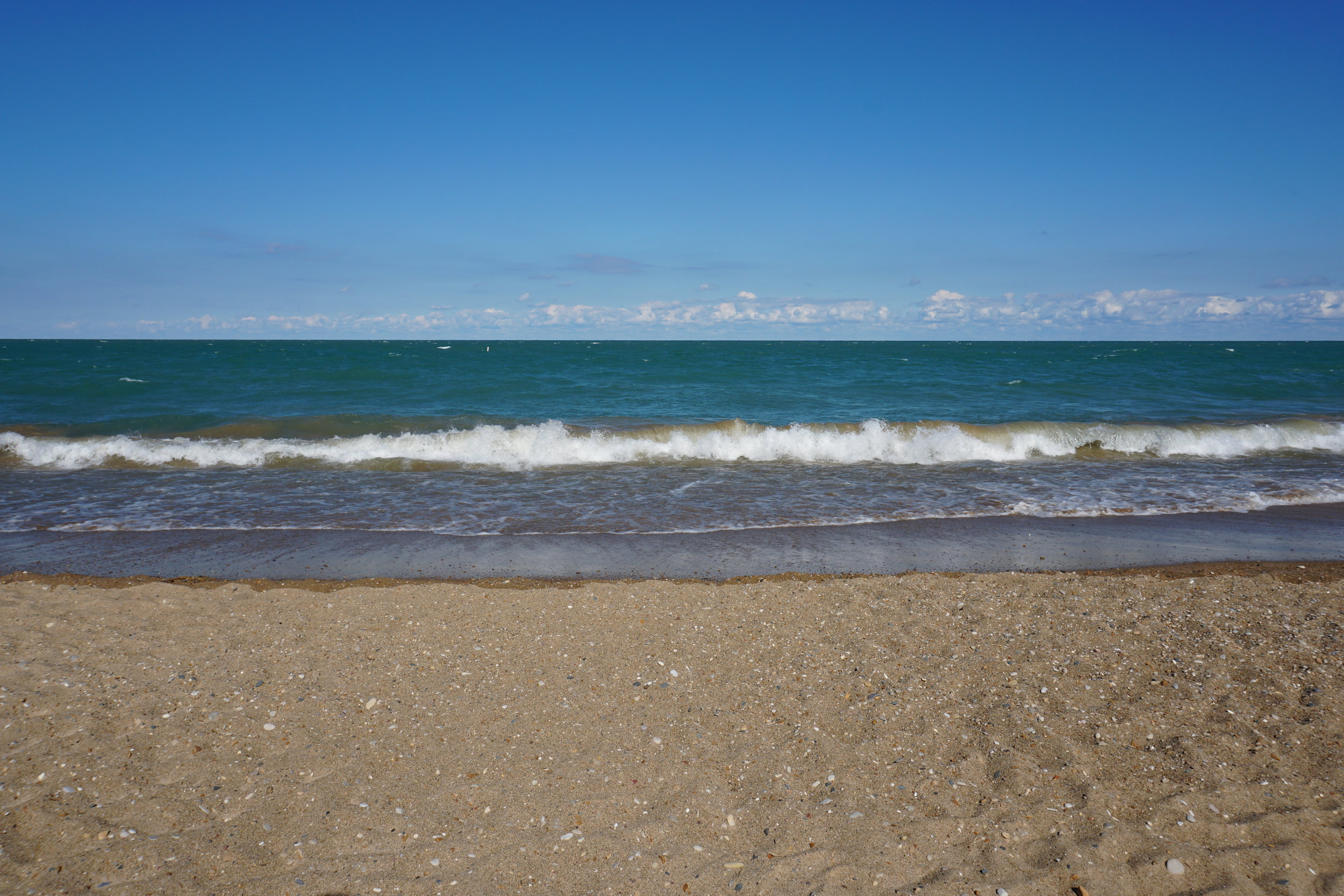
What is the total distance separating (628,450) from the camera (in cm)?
1509

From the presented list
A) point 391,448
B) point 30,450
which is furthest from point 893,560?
point 30,450

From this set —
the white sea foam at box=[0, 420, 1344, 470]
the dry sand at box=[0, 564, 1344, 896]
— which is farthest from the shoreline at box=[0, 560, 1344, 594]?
the white sea foam at box=[0, 420, 1344, 470]

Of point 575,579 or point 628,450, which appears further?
point 628,450

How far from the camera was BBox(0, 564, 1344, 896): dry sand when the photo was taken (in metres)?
3.11

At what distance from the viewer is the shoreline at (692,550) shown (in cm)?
745

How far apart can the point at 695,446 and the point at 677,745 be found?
38.2ft

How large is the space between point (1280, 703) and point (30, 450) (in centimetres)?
2043

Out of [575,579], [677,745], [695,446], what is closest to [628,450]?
[695,446]

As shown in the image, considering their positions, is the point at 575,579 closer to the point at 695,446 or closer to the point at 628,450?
the point at 628,450

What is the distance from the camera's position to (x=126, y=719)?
13.8ft

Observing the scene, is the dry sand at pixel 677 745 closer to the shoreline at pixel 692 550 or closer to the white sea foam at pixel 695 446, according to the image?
the shoreline at pixel 692 550

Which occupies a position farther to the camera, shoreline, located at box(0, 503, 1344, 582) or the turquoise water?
the turquoise water

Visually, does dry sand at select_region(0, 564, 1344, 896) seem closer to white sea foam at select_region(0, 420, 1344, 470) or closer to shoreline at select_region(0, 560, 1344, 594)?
shoreline at select_region(0, 560, 1344, 594)

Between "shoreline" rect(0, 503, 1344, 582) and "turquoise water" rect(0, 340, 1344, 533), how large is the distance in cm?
61
